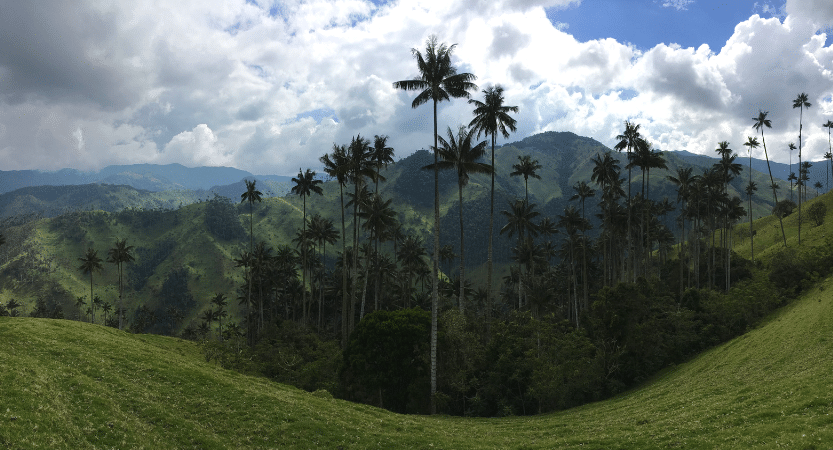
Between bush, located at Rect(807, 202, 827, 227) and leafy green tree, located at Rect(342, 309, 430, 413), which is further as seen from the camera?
bush, located at Rect(807, 202, 827, 227)

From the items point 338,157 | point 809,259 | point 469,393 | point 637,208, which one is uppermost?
point 338,157

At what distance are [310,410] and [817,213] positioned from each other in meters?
129

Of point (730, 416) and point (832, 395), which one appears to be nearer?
point (832, 395)

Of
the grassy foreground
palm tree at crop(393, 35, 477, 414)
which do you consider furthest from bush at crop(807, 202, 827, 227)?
palm tree at crop(393, 35, 477, 414)

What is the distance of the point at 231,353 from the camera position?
5303 centimetres

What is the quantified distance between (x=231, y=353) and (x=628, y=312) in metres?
49.7

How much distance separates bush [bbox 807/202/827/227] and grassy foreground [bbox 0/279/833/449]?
8824cm

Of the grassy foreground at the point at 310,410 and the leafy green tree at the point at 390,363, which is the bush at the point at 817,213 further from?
the leafy green tree at the point at 390,363

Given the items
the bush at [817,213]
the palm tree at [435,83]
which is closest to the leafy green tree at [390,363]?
the palm tree at [435,83]

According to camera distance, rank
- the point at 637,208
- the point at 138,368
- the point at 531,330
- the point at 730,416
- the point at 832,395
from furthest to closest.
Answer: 1. the point at 637,208
2. the point at 531,330
3. the point at 138,368
4. the point at 730,416
5. the point at 832,395

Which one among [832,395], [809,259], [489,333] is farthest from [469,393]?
[809,259]

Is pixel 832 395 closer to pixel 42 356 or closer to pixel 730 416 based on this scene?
pixel 730 416

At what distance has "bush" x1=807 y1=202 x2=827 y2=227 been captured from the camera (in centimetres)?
10038

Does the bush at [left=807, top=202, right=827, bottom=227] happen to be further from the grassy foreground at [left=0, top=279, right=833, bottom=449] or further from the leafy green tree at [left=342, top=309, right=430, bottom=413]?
the leafy green tree at [left=342, top=309, right=430, bottom=413]
